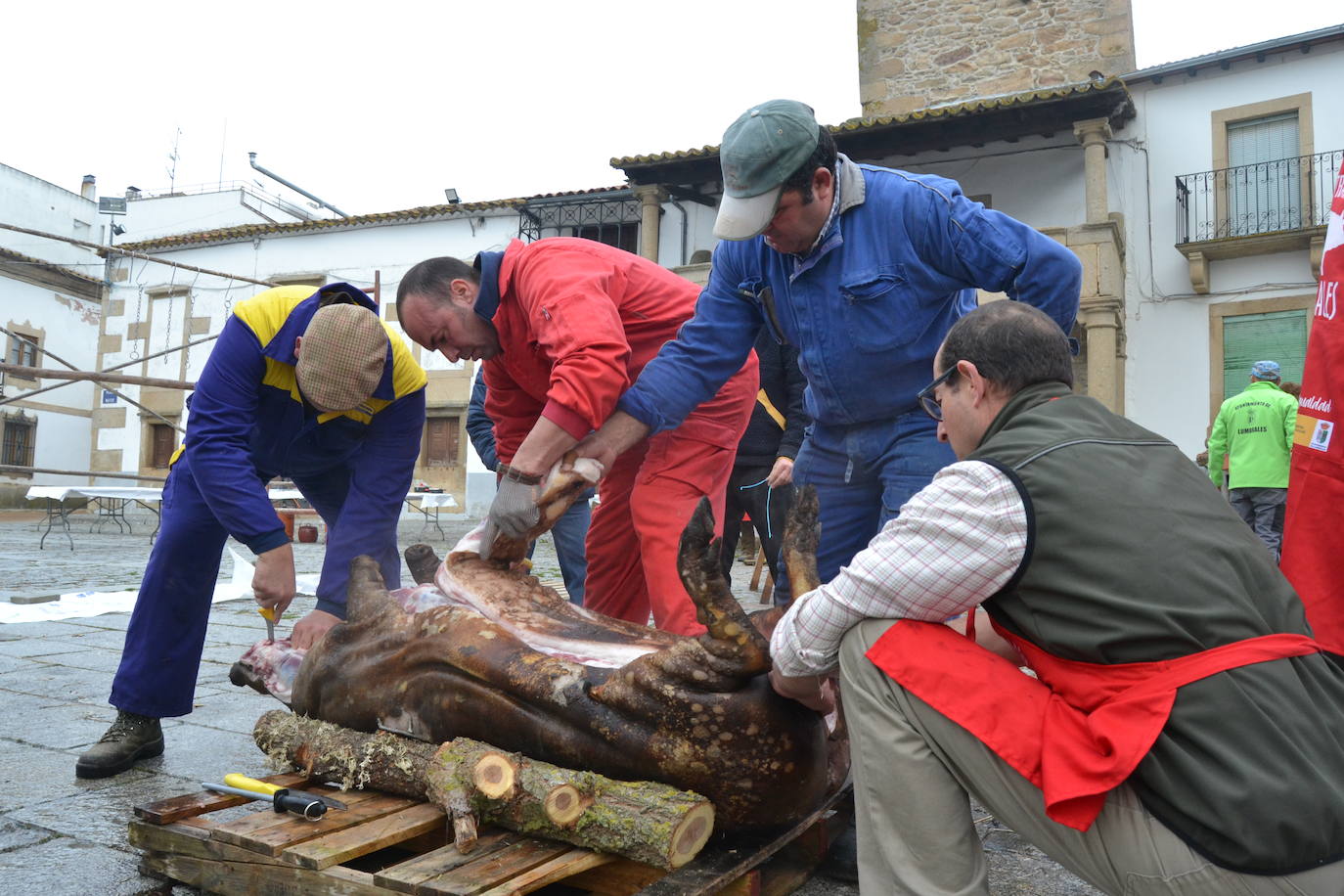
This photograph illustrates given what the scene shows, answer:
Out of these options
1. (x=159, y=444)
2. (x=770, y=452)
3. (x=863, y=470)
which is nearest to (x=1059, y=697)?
(x=863, y=470)

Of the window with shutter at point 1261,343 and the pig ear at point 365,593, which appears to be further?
the window with shutter at point 1261,343

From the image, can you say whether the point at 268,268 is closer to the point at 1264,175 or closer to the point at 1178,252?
the point at 1178,252

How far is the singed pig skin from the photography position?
2246 millimetres

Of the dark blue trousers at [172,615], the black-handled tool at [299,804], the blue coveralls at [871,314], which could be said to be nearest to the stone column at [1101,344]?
the blue coveralls at [871,314]

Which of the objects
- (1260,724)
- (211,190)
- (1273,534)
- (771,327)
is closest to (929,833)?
(1260,724)

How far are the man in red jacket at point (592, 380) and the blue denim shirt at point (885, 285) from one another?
283mm

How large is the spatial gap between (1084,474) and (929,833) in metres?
0.68

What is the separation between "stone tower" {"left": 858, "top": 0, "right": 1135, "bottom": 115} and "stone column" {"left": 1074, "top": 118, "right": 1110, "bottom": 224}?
2408mm

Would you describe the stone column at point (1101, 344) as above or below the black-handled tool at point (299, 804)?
above

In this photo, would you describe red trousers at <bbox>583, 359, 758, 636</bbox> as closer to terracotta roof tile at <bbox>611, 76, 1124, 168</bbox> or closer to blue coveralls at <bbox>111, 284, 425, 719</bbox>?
blue coveralls at <bbox>111, 284, 425, 719</bbox>

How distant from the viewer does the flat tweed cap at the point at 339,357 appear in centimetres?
333

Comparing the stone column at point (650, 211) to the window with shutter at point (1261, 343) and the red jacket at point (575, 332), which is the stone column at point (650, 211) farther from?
the red jacket at point (575, 332)

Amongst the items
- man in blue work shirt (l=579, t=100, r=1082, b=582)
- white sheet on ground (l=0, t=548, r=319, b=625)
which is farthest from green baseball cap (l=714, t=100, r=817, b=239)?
white sheet on ground (l=0, t=548, r=319, b=625)

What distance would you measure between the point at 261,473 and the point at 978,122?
46.2ft
